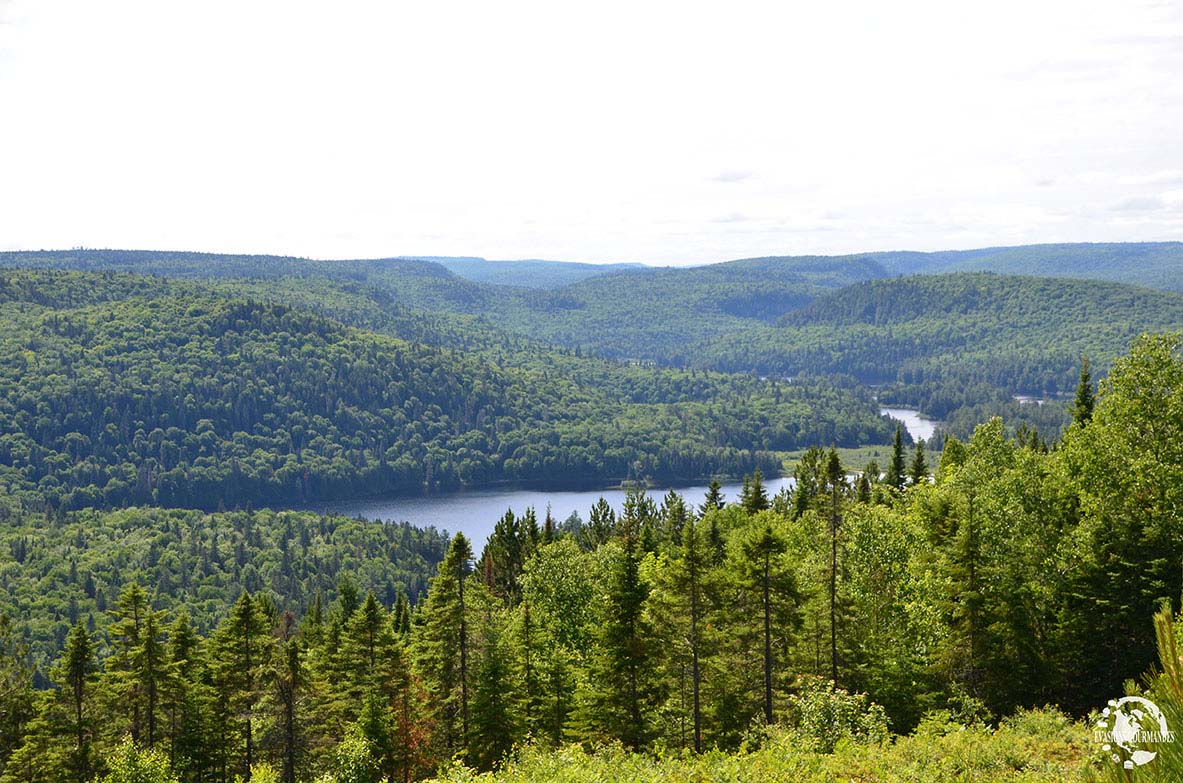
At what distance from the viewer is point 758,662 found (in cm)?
3828

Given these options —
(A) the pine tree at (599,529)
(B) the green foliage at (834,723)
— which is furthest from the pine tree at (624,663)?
(A) the pine tree at (599,529)

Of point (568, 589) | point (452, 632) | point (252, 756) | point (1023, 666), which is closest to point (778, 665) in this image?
point (1023, 666)

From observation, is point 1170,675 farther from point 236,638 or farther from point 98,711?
point 98,711

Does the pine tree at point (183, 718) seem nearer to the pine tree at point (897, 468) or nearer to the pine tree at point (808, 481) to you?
the pine tree at point (808, 481)

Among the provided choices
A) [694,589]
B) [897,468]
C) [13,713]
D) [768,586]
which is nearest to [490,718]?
[694,589]

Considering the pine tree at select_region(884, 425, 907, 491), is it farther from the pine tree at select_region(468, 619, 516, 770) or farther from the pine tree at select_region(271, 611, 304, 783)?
the pine tree at select_region(271, 611, 304, 783)

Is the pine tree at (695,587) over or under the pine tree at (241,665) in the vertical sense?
over

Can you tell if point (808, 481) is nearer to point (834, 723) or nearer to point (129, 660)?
point (129, 660)

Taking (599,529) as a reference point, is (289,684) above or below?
above

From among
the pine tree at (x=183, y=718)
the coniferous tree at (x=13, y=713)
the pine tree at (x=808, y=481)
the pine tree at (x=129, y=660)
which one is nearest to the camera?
the pine tree at (x=129, y=660)

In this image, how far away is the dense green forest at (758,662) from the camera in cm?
2950

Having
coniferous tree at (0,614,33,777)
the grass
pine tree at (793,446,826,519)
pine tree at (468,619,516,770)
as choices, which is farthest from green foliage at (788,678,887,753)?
pine tree at (793,446,826,519)

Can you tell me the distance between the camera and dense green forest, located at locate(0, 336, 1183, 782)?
29.5m

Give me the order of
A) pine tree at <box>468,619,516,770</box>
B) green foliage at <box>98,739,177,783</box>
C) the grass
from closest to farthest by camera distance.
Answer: the grass, green foliage at <box>98,739,177,783</box>, pine tree at <box>468,619,516,770</box>
